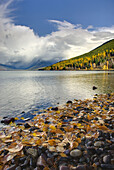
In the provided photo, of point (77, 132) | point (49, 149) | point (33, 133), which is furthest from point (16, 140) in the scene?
point (77, 132)

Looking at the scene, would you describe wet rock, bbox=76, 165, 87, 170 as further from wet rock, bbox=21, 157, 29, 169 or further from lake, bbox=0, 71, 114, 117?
lake, bbox=0, 71, 114, 117

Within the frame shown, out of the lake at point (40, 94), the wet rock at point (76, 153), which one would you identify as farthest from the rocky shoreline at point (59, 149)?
the lake at point (40, 94)

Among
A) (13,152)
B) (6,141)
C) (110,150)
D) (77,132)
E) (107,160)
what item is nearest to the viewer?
(107,160)

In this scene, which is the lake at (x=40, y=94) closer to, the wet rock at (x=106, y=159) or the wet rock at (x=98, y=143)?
the wet rock at (x=98, y=143)

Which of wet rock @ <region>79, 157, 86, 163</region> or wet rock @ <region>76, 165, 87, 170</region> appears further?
wet rock @ <region>79, 157, 86, 163</region>

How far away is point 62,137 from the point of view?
780 cm

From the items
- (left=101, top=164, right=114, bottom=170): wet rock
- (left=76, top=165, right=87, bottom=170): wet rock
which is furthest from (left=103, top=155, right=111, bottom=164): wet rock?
(left=76, top=165, right=87, bottom=170): wet rock

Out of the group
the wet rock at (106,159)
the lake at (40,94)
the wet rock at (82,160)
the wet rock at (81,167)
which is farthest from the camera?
the lake at (40,94)

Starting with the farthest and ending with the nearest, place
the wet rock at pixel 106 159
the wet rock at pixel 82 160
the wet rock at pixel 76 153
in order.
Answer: the wet rock at pixel 76 153
the wet rock at pixel 82 160
the wet rock at pixel 106 159

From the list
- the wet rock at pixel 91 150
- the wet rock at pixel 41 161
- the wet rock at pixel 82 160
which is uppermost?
the wet rock at pixel 41 161

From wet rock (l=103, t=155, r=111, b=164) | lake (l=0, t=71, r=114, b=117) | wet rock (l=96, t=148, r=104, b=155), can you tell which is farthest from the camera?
lake (l=0, t=71, r=114, b=117)

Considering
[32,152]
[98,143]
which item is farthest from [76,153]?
[32,152]

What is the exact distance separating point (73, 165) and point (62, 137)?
8.82 ft

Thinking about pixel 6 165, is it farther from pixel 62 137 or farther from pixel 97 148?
pixel 97 148
